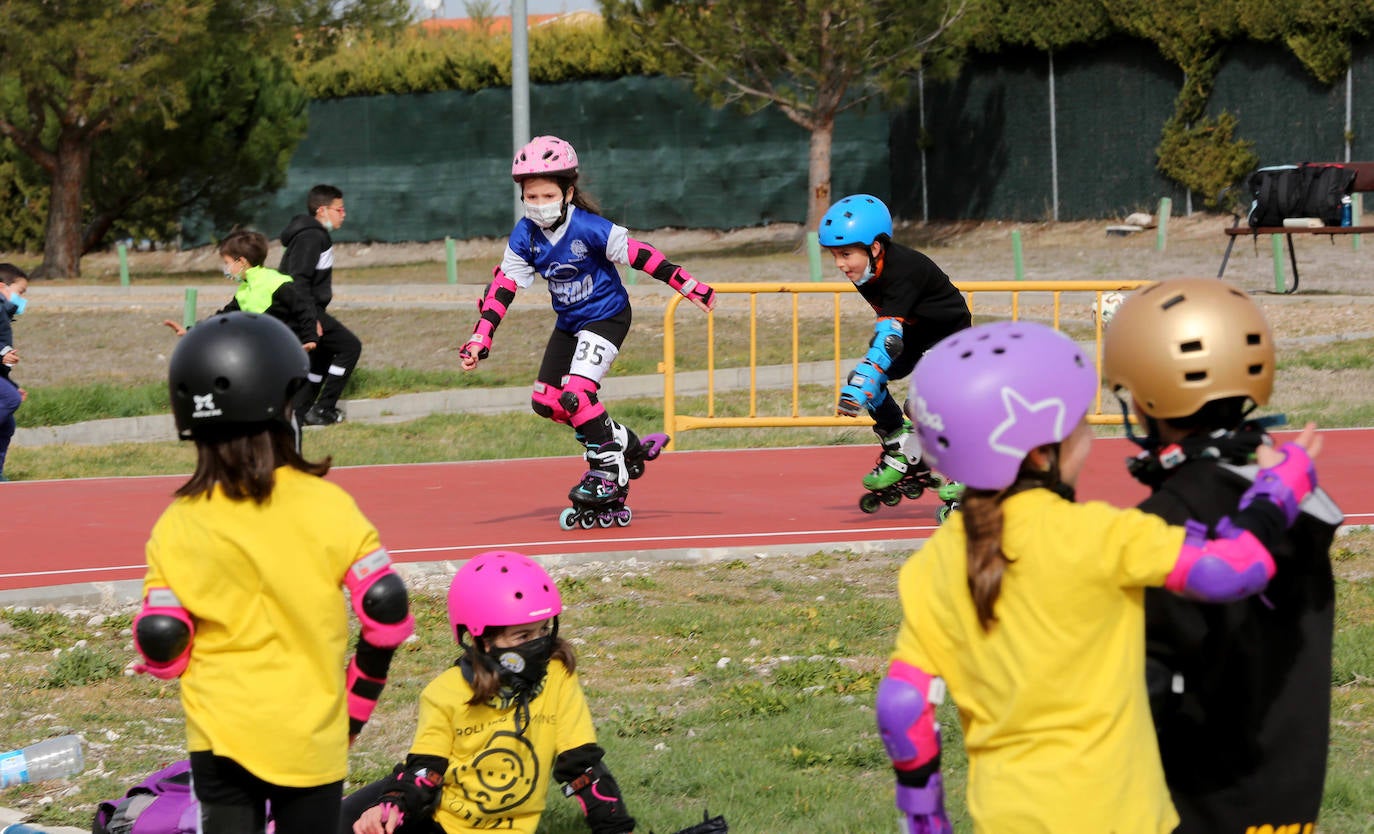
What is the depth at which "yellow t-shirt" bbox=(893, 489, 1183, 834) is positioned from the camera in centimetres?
347

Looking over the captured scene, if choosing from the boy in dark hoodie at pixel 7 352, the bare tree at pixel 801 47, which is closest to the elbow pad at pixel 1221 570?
the boy in dark hoodie at pixel 7 352

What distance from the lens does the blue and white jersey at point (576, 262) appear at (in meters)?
10.1

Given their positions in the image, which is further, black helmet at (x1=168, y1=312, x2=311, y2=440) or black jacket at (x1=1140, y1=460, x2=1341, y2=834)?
black helmet at (x1=168, y1=312, x2=311, y2=440)

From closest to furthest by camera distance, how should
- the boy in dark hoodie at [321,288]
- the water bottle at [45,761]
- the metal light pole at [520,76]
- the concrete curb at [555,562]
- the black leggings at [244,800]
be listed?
1. the black leggings at [244,800]
2. the water bottle at [45,761]
3. the concrete curb at [555,562]
4. the boy in dark hoodie at [321,288]
5. the metal light pole at [520,76]

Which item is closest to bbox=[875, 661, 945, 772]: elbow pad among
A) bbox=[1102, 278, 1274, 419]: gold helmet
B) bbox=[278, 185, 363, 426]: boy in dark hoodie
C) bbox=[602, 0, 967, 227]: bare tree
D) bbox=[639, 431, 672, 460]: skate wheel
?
bbox=[1102, 278, 1274, 419]: gold helmet

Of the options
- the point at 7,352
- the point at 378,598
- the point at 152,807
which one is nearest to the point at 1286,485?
the point at 378,598

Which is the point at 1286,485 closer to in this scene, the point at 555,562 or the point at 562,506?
the point at 555,562

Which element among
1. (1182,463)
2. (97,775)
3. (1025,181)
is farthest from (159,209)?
(1182,463)

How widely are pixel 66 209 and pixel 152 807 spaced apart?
1335 inches

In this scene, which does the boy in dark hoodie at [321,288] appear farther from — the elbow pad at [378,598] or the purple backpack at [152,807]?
the elbow pad at [378,598]

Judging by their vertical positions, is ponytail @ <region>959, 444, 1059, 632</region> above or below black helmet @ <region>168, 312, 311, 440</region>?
below

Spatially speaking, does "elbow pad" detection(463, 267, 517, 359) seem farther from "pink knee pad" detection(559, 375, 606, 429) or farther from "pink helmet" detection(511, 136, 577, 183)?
"pink helmet" detection(511, 136, 577, 183)

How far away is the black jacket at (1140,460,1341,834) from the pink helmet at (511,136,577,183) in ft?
21.3

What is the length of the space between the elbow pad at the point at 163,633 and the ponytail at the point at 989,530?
1755mm
